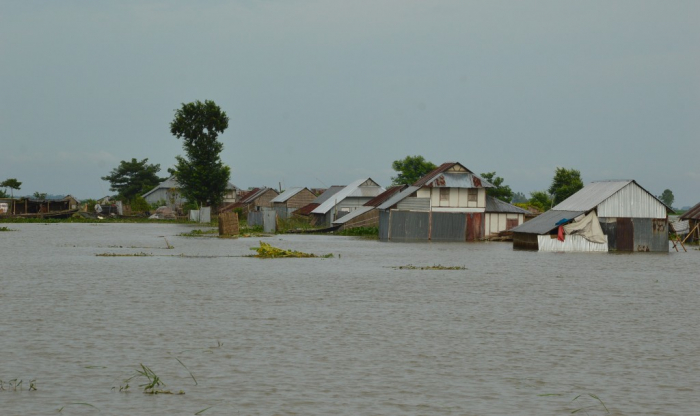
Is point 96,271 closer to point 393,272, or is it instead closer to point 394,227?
point 393,272

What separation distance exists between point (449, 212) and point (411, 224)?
2862 mm

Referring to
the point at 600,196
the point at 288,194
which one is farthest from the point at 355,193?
the point at 600,196

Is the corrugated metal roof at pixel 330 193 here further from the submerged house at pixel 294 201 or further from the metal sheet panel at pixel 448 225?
the metal sheet panel at pixel 448 225

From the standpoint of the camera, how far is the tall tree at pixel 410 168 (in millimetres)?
99000

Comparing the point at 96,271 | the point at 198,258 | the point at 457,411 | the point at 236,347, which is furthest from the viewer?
the point at 198,258

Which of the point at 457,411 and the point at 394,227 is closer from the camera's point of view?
the point at 457,411

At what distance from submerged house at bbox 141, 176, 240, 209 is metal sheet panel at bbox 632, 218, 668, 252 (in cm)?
8265

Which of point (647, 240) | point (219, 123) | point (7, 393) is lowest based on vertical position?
point (7, 393)

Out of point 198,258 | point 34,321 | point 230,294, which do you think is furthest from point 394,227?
point 34,321

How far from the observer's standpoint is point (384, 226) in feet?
197

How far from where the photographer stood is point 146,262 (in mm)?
32594

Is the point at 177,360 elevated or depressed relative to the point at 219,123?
depressed

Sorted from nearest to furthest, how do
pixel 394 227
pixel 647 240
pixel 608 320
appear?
pixel 608 320, pixel 647 240, pixel 394 227

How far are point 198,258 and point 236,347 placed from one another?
72.8ft
